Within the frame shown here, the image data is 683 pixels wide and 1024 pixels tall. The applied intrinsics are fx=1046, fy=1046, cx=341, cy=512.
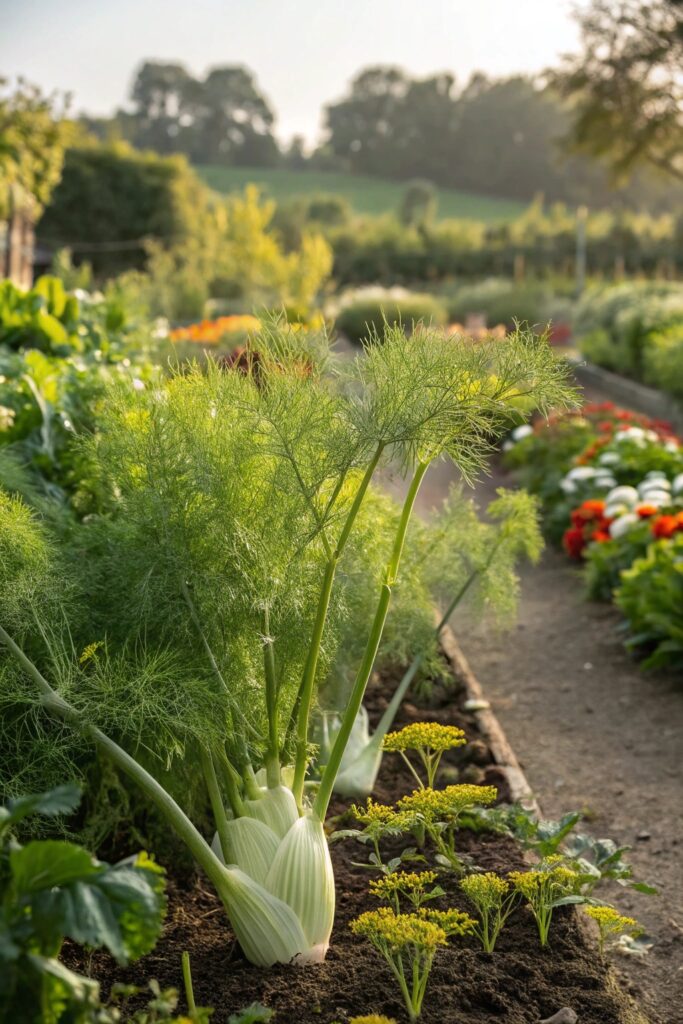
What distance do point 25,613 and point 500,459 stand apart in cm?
792

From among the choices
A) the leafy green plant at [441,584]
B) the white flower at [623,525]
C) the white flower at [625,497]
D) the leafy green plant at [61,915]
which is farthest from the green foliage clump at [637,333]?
the leafy green plant at [61,915]

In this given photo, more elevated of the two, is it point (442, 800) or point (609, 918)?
point (442, 800)

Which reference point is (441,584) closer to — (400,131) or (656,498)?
(656,498)

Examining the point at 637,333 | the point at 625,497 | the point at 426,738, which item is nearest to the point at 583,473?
the point at 625,497

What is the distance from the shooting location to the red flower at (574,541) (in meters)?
6.20

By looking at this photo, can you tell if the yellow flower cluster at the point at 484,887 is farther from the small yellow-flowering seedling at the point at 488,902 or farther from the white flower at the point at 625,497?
the white flower at the point at 625,497

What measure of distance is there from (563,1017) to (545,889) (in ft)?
1.21

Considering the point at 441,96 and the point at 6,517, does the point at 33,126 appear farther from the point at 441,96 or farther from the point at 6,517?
the point at 441,96

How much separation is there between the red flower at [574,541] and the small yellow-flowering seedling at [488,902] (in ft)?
13.0

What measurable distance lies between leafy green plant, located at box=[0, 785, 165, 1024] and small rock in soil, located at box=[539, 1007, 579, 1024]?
96cm

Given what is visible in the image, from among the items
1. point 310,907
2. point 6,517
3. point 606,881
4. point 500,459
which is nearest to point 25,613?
point 6,517

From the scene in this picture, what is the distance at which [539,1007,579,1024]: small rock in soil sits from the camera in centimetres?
192

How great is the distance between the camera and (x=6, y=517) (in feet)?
6.88

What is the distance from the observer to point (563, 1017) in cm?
193
